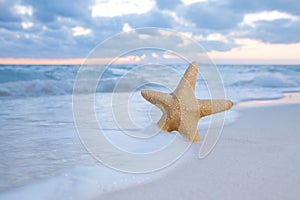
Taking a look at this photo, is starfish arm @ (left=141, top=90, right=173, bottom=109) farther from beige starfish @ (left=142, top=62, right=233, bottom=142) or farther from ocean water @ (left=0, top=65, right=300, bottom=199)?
ocean water @ (left=0, top=65, right=300, bottom=199)

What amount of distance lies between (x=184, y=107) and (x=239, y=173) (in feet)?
4.89

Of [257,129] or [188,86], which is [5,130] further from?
[257,129]

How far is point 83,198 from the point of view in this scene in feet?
8.98

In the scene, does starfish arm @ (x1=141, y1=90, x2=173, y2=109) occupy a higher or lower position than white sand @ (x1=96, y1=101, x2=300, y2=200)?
higher

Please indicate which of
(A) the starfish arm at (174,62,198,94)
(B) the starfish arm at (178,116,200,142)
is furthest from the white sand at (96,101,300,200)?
(A) the starfish arm at (174,62,198,94)

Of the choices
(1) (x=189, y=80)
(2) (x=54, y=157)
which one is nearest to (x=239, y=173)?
(1) (x=189, y=80)

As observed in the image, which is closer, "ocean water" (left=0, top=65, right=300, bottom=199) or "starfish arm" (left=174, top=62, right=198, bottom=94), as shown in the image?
"ocean water" (left=0, top=65, right=300, bottom=199)

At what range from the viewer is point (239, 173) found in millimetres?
3244

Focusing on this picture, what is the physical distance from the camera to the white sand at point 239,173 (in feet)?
9.08

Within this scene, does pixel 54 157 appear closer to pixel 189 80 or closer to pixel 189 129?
pixel 189 129

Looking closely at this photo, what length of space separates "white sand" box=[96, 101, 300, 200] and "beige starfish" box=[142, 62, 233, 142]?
1.06 feet

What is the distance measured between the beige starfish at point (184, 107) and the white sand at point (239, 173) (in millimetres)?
323

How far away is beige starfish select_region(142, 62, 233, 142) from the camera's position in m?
4.56

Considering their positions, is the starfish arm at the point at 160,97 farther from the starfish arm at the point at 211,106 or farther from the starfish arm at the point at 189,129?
the starfish arm at the point at 211,106
